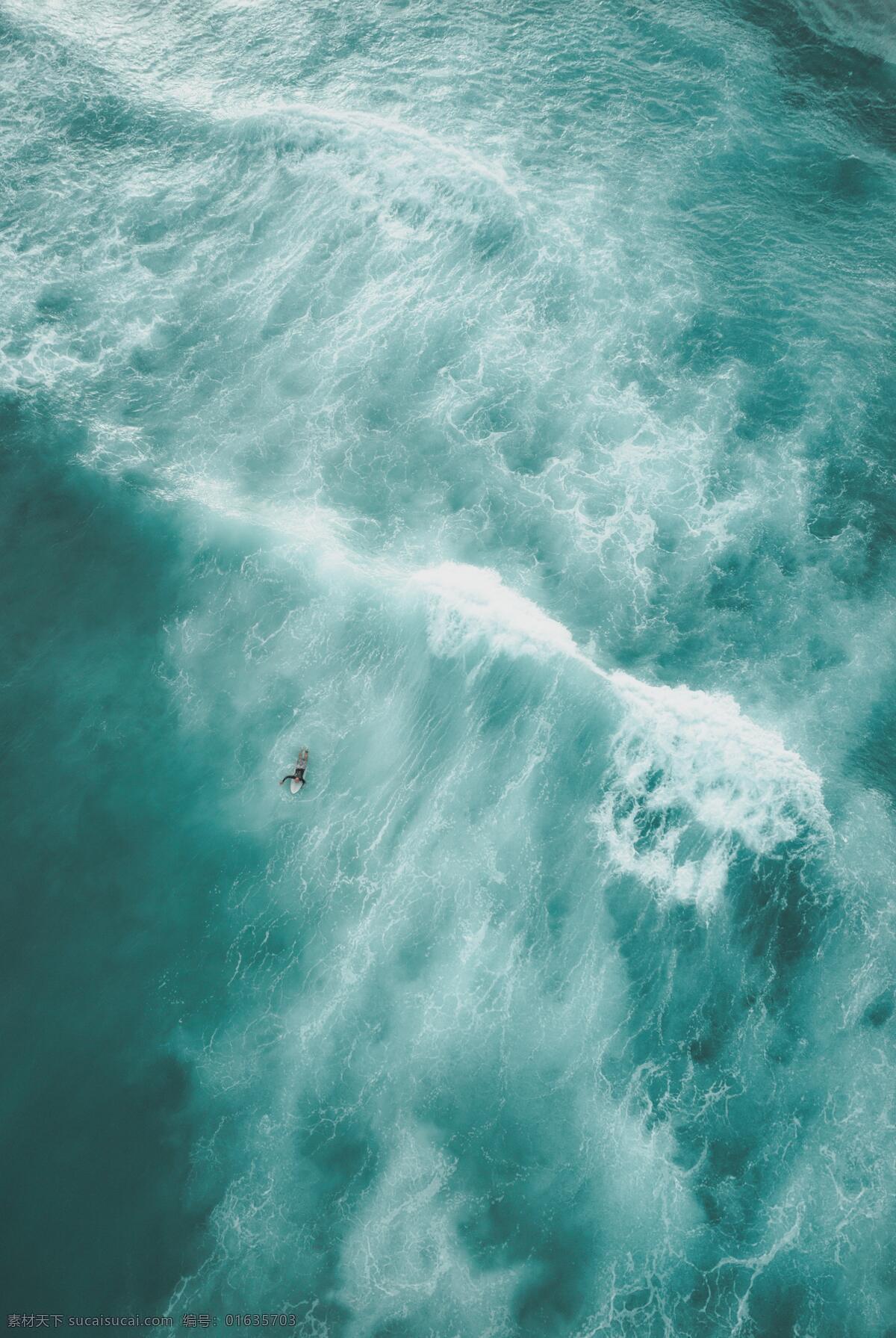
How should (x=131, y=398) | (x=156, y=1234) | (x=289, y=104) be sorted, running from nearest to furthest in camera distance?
(x=156, y=1234), (x=131, y=398), (x=289, y=104)

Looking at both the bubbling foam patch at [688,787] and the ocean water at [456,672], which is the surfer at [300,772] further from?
the bubbling foam patch at [688,787]

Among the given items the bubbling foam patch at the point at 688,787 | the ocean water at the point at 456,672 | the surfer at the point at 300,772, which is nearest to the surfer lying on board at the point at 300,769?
the surfer at the point at 300,772

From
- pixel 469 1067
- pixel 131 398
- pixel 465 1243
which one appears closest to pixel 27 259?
pixel 131 398

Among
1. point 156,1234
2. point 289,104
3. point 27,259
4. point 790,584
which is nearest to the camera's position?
point 156,1234

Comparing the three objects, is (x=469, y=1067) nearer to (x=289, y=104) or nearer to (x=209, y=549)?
(x=209, y=549)

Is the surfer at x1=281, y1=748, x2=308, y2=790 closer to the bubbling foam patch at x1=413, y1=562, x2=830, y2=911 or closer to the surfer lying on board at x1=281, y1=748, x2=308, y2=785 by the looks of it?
the surfer lying on board at x1=281, y1=748, x2=308, y2=785

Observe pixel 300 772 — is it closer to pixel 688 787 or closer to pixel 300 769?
pixel 300 769

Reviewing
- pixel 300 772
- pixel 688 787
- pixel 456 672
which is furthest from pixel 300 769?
pixel 688 787
